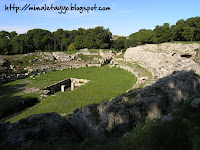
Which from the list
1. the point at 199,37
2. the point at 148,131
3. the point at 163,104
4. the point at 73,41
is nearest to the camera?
the point at 148,131

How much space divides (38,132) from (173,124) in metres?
4.59

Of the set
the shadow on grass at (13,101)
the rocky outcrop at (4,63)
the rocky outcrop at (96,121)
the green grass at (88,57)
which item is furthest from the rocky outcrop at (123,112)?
the green grass at (88,57)

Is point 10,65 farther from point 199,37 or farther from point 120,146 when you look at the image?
point 199,37

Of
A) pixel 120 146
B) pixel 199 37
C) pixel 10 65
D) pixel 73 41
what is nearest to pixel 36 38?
pixel 73 41

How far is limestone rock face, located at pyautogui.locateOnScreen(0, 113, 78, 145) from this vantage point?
5316 mm

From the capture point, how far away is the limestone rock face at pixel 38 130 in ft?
17.4

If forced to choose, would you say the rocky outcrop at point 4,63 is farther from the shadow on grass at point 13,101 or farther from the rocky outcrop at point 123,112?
the rocky outcrop at point 123,112

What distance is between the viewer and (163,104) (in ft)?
23.4

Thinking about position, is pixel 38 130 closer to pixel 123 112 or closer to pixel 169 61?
pixel 123 112

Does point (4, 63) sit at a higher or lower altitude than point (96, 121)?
higher

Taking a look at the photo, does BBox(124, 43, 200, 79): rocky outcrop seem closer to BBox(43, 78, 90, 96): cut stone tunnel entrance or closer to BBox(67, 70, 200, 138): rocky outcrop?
BBox(67, 70, 200, 138): rocky outcrop

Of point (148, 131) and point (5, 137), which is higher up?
point (148, 131)

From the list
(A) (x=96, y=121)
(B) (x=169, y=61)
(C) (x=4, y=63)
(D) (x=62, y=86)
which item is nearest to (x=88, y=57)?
(C) (x=4, y=63)

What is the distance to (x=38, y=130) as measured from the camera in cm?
568
